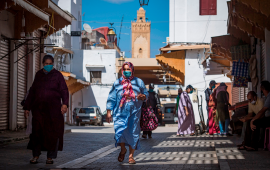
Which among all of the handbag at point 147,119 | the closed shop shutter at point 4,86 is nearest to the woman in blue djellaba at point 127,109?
the handbag at point 147,119

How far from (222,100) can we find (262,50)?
2.08 meters

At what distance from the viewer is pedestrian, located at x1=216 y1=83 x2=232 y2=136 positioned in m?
13.8

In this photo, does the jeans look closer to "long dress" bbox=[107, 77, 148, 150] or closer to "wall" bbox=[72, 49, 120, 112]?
"long dress" bbox=[107, 77, 148, 150]

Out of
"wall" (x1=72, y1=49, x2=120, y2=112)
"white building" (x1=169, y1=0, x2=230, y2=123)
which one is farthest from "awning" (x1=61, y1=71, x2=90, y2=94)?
"white building" (x1=169, y1=0, x2=230, y2=123)

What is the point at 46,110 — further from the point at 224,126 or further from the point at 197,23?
the point at 197,23

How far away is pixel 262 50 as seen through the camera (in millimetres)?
13828

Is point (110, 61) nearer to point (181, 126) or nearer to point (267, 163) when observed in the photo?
point (181, 126)

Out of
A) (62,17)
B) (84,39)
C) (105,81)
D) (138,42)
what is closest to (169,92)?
(105,81)

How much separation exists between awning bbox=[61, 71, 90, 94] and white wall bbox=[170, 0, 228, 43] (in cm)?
889

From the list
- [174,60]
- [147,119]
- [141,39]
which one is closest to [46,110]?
[147,119]

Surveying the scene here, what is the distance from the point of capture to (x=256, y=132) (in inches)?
313

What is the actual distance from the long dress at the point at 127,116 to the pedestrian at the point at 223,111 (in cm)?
696

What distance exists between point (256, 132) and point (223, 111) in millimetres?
5903

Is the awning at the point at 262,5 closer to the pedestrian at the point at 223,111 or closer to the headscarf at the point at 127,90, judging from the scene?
the headscarf at the point at 127,90
